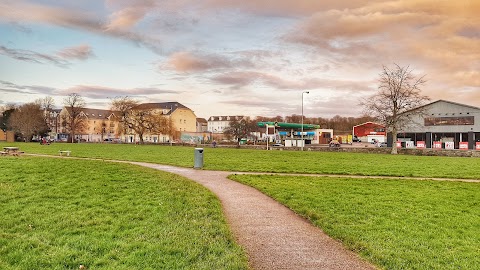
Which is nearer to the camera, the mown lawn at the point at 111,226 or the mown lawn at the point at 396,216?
the mown lawn at the point at 111,226

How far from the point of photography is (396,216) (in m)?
9.75

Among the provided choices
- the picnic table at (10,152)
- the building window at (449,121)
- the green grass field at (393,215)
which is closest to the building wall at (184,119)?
the building window at (449,121)

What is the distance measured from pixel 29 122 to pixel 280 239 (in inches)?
3543

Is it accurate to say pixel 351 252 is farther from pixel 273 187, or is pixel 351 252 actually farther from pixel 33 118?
pixel 33 118

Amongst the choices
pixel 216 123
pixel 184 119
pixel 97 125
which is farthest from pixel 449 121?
pixel 216 123

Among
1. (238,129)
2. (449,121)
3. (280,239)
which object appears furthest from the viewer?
(238,129)

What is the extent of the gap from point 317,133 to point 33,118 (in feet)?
229

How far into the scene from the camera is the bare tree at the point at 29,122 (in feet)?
→ 273

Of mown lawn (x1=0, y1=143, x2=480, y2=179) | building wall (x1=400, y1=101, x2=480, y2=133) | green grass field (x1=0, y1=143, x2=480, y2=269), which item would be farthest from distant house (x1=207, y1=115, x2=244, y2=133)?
green grass field (x1=0, y1=143, x2=480, y2=269)

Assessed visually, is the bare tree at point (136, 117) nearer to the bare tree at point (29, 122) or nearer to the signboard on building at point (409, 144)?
the bare tree at point (29, 122)

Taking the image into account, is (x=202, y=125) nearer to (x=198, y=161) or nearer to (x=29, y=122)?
(x=29, y=122)

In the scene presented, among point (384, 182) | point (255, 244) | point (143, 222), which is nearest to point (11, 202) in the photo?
point (143, 222)

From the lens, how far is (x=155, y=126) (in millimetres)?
85750

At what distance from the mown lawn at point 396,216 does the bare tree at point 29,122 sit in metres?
82.4
